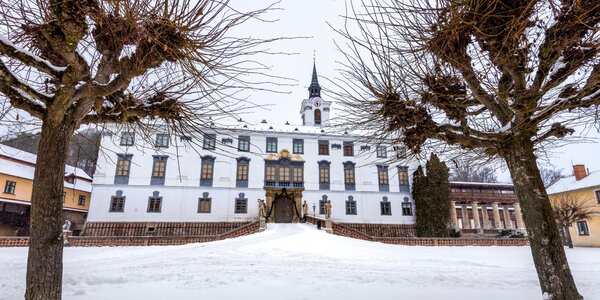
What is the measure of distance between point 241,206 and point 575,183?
28906 mm

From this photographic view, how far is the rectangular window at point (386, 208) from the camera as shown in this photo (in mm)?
26344

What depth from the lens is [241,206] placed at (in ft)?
81.5

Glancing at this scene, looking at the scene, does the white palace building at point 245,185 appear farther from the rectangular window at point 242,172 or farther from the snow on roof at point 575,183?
the snow on roof at point 575,183

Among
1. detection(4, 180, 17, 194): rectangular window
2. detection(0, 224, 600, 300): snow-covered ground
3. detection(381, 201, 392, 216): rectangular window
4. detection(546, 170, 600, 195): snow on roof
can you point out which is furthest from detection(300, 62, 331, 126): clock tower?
detection(4, 180, 17, 194): rectangular window

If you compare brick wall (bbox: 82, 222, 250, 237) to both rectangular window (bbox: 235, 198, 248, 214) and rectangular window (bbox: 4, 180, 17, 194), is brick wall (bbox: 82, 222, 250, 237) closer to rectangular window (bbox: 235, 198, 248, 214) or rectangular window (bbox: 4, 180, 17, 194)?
rectangular window (bbox: 235, 198, 248, 214)

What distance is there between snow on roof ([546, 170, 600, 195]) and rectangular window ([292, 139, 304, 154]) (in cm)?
2323

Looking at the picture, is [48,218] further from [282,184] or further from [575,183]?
[575,183]

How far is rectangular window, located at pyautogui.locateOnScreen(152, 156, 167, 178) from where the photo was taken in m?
24.4

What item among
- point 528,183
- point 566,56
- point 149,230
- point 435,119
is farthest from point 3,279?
point 149,230

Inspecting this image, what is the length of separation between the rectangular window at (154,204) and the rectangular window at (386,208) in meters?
18.1

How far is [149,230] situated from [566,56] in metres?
24.8

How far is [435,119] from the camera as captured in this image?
546 cm

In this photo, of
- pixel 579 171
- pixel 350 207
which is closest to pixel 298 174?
pixel 350 207

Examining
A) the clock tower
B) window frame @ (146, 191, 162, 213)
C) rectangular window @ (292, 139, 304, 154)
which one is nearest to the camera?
window frame @ (146, 191, 162, 213)
